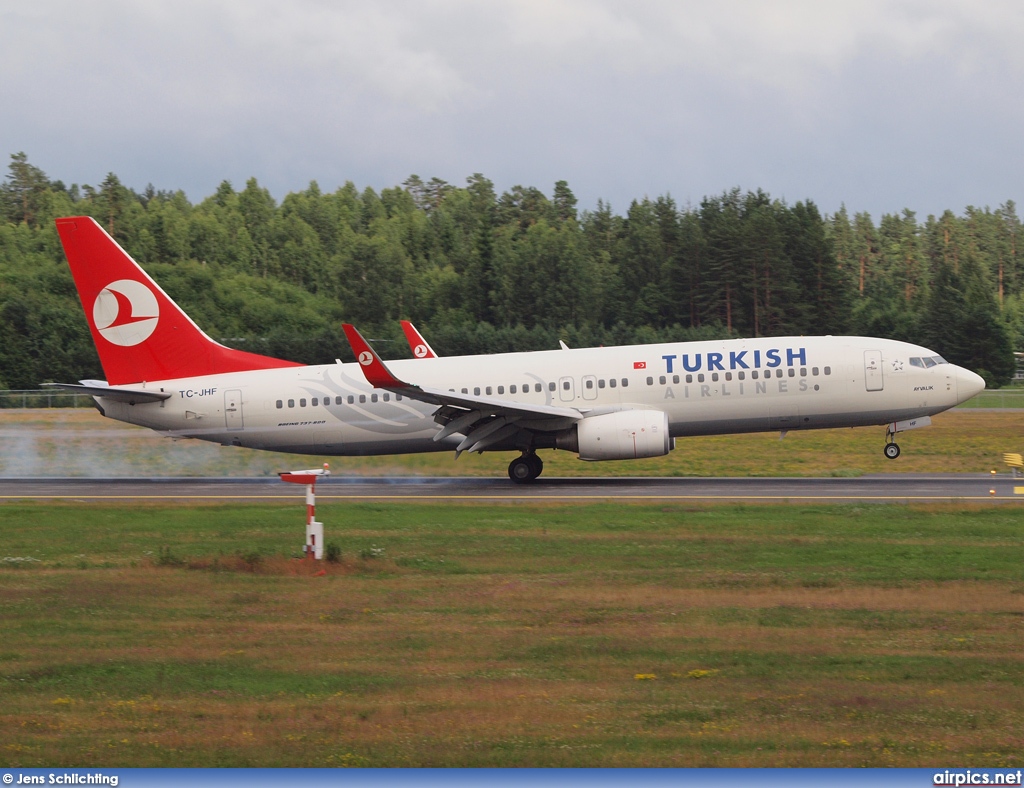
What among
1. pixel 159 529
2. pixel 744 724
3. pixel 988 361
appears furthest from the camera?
pixel 988 361

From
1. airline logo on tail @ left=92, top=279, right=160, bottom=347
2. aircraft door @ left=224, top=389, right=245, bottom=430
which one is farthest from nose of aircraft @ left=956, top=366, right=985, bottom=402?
airline logo on tail @ left=92, top=279, right=160, bottom=347

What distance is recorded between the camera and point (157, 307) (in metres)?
31.6

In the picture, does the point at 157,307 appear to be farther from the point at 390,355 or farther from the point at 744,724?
the point at 390,355

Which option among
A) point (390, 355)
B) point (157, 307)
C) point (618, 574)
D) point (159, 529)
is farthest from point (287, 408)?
point (390, 355)

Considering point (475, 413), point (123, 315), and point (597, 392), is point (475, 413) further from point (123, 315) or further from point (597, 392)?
point (123, 315)

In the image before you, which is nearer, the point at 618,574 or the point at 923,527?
the point at 618,574

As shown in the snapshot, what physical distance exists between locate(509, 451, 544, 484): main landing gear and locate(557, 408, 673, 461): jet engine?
1992 mm

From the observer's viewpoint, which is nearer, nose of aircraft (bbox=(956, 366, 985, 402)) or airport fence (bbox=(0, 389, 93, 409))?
nose of aircraft (bbox=(956, 366, 985, 402))

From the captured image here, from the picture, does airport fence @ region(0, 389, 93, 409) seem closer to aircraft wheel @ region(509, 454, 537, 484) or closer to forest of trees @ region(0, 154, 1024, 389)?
forest of trees @ region(0, 154, 1024, 389)

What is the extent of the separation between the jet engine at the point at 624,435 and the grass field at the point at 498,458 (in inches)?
186

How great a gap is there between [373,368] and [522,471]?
5.20 m

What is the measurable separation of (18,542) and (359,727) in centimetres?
1357

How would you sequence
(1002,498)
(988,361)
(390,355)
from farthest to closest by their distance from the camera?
(988,361), (390,355), (1002,498)

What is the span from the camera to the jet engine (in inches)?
1128
